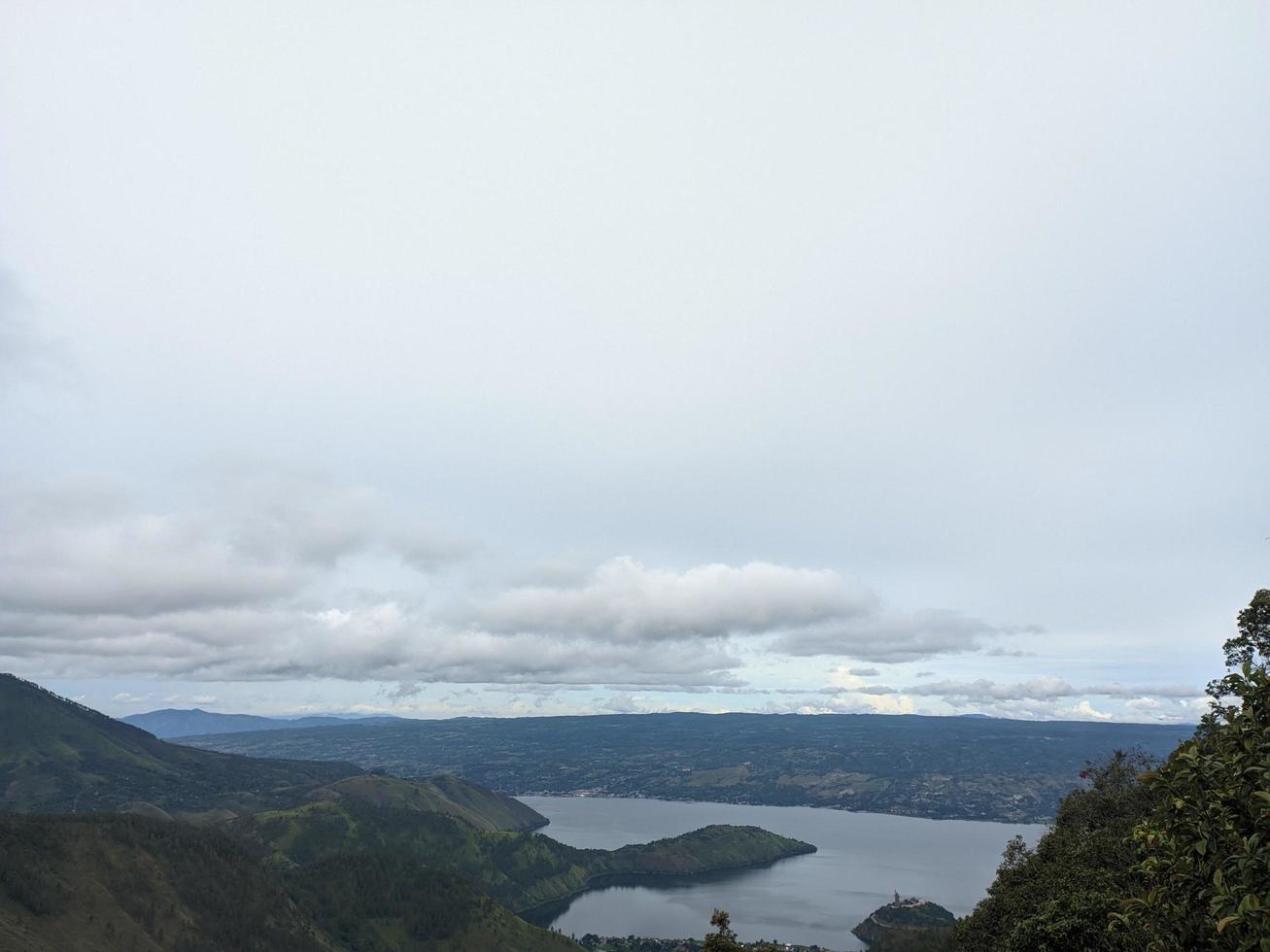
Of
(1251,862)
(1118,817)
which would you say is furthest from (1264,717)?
(1118,817)

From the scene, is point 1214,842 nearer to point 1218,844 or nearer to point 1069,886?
point 1218,844

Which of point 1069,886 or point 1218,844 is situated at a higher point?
point 1218,844

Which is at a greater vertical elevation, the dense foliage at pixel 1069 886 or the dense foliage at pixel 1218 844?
the dense foliage at pixel 1218 844

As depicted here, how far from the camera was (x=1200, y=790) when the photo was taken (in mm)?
25594

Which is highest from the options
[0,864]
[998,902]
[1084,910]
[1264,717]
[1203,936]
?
[1264,717]

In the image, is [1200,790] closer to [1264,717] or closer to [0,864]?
[1264,717]

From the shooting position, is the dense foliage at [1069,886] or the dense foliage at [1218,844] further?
the dense foliage at [1069,886]

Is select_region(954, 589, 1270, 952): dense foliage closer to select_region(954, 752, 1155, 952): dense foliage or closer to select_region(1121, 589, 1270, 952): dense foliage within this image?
select_region(1121, 589, 1270, 952): dense foliage

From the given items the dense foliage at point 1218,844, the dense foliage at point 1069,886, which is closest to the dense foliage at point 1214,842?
the dense foliage at point 1218,844

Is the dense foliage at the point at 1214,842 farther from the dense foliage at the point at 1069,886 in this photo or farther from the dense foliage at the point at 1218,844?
the dense foliage at the point at 1069,886

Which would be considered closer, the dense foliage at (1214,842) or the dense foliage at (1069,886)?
the dense foliage at (1214,842)

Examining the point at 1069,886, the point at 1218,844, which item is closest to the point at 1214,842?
the point at 1218,844

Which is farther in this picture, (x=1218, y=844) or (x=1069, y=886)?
(x=1069, y=886)

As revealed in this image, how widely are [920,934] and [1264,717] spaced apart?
210 m
